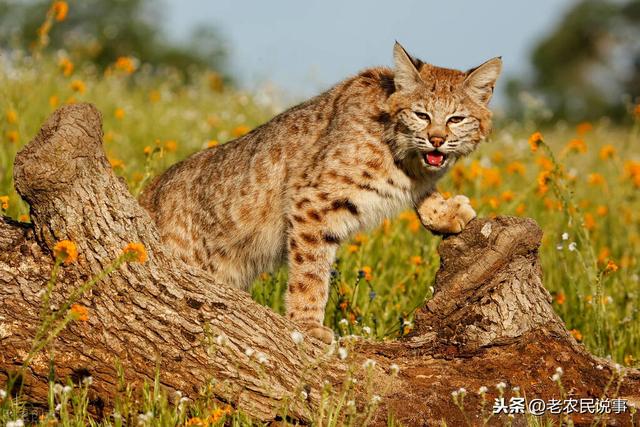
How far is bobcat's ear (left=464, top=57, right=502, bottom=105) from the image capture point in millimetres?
4832

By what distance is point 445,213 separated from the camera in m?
4.76

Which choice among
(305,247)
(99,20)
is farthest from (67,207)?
(99,20)

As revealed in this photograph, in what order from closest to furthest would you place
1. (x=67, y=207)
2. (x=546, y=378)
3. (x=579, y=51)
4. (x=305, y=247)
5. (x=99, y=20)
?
(x=67, y=207)
(x=546, y=378)
(x=305, y=247)
(x=99, y=20)
(x=579, y=51)

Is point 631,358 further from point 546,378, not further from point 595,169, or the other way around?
point 595,169

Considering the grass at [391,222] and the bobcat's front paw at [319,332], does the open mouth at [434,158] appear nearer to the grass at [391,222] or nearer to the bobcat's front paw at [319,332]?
the grass at [391,222]

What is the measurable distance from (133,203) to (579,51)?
42591 millimetres

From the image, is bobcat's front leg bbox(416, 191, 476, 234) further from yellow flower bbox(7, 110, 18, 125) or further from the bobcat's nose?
yellow flower bbox(7, 110, 18, 125)

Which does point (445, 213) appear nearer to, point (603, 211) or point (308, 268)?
point (308, 268)

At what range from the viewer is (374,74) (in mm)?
5234

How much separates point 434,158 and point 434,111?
27cm

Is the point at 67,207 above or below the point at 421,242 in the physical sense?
below

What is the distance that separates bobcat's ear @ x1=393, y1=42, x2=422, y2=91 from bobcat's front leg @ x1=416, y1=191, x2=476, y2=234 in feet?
2.10

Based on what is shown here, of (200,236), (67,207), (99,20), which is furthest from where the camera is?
(99,20)

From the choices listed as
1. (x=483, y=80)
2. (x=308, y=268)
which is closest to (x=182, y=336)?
(x=308, y=268)
